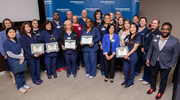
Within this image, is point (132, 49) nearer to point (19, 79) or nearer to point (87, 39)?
point (87, 39)

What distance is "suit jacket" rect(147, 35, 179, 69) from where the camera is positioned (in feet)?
8.03

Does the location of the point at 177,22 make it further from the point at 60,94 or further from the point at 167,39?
the point at 60,94

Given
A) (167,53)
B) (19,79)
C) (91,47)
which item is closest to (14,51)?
(19,79)

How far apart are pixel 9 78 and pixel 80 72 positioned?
2155 mm

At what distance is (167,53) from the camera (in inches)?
99.3

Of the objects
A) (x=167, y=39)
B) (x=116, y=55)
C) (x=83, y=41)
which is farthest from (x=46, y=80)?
(x=167, y=39)

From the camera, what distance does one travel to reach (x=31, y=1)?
468 cm

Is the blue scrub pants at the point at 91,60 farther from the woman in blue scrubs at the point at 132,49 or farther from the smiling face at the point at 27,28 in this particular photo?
the smiling face at the point at 27,28

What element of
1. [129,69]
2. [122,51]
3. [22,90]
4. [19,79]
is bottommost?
[22,90]

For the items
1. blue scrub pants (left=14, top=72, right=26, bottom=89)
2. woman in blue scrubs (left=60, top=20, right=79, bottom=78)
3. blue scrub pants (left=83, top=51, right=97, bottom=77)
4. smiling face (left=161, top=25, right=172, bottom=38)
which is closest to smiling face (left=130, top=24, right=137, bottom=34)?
smiling face (left=161, top=25, right=172, bottom=38)

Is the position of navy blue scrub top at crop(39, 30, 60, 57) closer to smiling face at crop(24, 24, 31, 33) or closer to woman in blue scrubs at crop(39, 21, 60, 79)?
woman in blue scrubs at crop(39, 21, 60, 79)

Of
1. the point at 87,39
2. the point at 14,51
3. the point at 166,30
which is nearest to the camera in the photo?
the point at 166,30

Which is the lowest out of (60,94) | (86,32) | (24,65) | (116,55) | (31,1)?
(60,94)

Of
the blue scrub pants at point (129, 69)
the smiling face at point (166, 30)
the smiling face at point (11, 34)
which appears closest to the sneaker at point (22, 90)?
the smiling face at point (11, 34)
